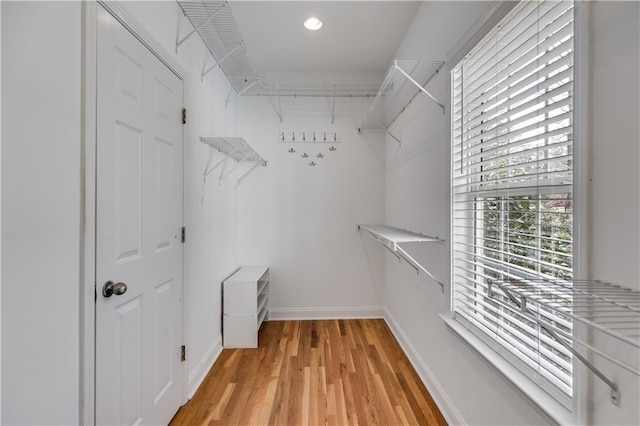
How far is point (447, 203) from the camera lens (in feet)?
5.12

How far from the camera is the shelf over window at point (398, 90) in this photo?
5.44 ft

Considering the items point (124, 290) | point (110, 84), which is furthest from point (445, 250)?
point (110, 84)

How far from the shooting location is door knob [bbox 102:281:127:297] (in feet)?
3.61

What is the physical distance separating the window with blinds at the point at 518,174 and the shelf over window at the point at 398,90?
269 millimetres

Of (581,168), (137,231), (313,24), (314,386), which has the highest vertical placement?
(313,24)

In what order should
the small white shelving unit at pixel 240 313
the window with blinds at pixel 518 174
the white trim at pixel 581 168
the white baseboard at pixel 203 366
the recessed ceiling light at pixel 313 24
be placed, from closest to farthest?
1. the white trim at pixel 581 168
2. the window with blinds at pixel 518 174
3. the white baseboard at pixel 203 366
4. the recessed ceiling light at pixel 313 24
5. the small white shelving unit at pixel 240 313

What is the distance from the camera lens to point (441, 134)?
5.42 ft

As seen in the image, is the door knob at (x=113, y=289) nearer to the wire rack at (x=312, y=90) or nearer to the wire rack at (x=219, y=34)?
the wire rack at (x=219, y=34)

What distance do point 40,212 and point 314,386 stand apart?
1.82 metres

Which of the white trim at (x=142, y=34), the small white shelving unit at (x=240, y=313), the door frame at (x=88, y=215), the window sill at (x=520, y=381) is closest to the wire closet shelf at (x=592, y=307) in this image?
the window sill at (x=520, y=381)

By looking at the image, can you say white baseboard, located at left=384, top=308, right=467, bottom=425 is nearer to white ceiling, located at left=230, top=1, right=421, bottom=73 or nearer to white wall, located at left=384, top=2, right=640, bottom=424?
white wall, located at left=384, top=2, right=640, bottom=424

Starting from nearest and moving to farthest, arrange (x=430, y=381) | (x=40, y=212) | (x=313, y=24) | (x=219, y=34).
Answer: (x=40, y=212)
(x=430, y=381)
(x=219, y=34)
(x=313, y=24)

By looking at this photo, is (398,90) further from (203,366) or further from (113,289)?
(203,366)

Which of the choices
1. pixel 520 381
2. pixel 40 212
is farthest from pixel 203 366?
pixel 520 381
